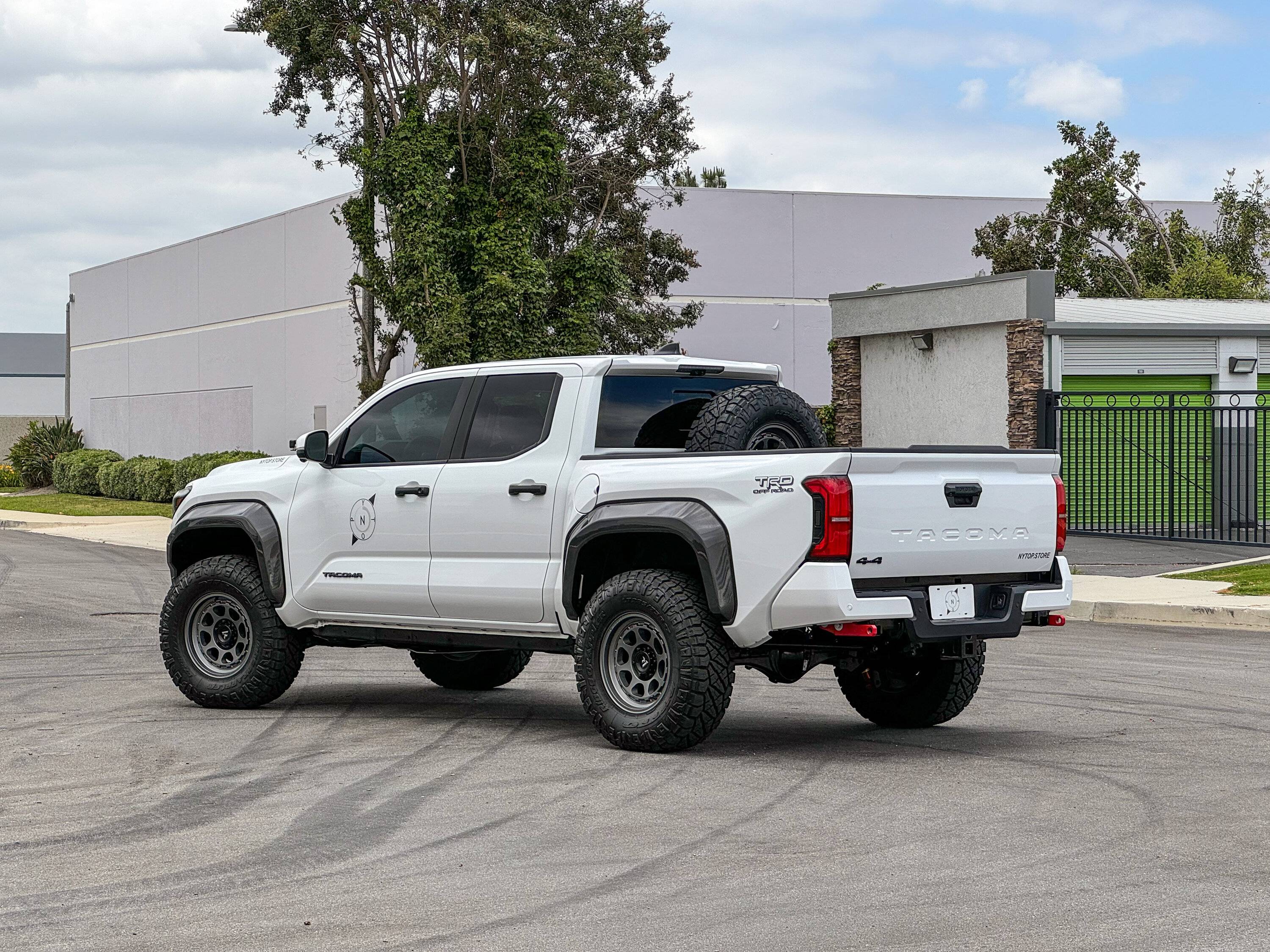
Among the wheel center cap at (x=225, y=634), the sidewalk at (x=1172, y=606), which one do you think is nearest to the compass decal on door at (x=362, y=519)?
the wheel center cap at (x=225, y=634)

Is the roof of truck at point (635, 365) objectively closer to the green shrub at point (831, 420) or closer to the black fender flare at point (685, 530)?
the black fender flare at point (685, 530)

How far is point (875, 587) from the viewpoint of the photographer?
8102 mm

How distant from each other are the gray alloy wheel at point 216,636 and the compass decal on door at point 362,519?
110cm

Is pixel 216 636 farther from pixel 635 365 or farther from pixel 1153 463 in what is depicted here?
pixel 1153 463

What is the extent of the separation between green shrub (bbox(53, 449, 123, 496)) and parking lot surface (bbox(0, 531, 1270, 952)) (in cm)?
3544

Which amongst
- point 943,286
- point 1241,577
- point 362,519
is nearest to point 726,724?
point 362,519

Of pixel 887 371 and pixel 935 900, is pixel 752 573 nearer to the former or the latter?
pixel 935 900

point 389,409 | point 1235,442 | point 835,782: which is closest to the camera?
point 835,782

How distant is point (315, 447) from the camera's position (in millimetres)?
9875

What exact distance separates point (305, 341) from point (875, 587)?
33434 millimetres

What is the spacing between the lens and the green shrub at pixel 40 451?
163 feet

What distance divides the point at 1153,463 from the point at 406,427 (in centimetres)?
1675

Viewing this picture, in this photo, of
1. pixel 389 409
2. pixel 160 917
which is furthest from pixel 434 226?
pixel 160 917

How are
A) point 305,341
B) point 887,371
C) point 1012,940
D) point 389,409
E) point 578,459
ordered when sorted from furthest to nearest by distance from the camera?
1. point 305,341
2. point 887,371
3. point 389,409
4. point 578,459
5. point 1012,940
